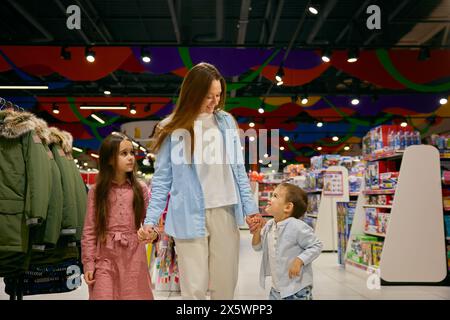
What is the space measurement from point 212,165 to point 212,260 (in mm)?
387

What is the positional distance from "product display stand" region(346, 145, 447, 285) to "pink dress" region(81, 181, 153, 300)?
3.30m

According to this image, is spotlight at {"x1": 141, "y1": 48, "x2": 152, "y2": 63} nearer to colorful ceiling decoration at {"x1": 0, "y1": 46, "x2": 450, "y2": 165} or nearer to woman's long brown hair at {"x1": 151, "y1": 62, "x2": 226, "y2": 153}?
colorful ceiling decoration at {"x1": 0, "y1": 46, "x2": 450, "y2": 165}

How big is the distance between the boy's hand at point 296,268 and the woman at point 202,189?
534 millimetres

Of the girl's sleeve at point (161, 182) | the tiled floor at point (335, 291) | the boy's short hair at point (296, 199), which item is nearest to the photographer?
the girl's sleeve at point (161, 182)

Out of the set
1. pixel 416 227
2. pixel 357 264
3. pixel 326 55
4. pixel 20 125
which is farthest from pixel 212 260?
pixel 326 55

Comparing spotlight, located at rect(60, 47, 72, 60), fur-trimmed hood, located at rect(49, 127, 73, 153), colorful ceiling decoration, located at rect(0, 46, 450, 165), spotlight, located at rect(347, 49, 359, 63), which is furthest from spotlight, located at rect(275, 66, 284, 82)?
fur-trimmed hood, located at rect(49, 127, 73, 153)

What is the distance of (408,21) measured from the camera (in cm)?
835

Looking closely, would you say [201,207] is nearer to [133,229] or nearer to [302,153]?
[133,229]

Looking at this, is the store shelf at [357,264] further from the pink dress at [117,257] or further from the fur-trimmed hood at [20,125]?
the fur-trimmed hood at [20,125]

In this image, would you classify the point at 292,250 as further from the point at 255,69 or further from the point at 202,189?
the point at 255,69

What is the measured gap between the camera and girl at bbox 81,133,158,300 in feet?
7.13

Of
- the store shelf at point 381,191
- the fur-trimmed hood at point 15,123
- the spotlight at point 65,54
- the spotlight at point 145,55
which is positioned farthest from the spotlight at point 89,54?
the store shelf at point 381,191

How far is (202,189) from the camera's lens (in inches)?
72.1

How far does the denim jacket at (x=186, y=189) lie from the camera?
5.82 feet
